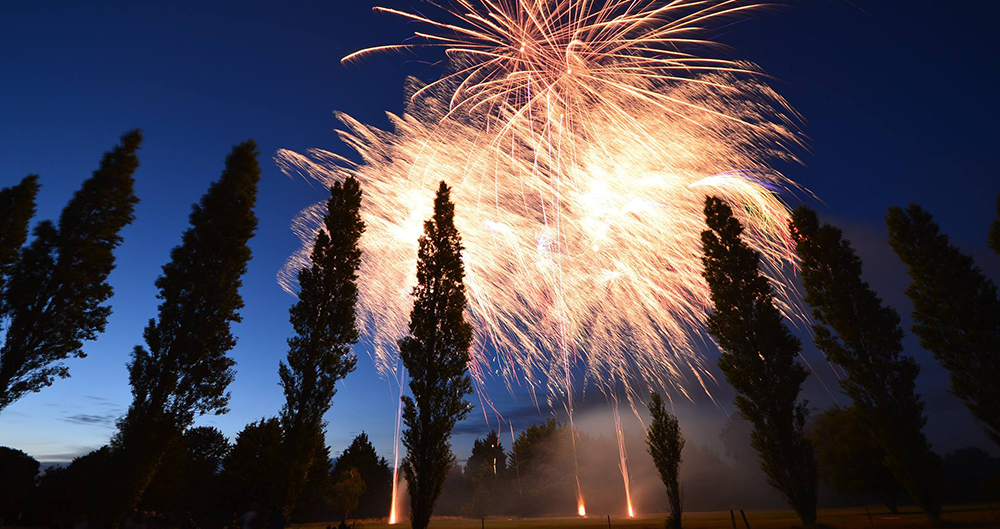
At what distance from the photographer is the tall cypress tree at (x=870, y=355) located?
21094 millimetres

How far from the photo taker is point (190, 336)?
64.7 feet

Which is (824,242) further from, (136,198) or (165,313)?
(136,198)

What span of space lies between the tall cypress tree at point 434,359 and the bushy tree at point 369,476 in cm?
6909

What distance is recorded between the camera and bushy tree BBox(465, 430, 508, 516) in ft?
260

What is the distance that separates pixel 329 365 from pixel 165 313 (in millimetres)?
8140

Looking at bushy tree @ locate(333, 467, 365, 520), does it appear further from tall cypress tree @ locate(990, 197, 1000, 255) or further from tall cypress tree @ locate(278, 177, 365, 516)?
tall cypress tree @ locate(990, 197, 1000, 255)

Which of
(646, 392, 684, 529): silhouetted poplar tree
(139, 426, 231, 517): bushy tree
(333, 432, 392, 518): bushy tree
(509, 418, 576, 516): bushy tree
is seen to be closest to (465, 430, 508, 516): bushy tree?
(509, 418, 576, 516): bushy tree

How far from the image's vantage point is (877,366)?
2283 centimetres

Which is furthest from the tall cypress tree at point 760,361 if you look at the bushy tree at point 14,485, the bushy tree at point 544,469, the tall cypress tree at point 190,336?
the bushy tree at point 544,469

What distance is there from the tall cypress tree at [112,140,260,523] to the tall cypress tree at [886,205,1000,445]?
1439 inches

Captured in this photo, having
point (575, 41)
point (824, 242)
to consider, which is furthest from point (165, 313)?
point (824, 242)

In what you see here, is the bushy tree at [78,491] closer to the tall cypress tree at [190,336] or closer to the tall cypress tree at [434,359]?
the tall cypress tree at [190,336]

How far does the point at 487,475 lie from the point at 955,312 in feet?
255

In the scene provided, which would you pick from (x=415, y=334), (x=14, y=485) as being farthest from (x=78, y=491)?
(x=14, y=485)
